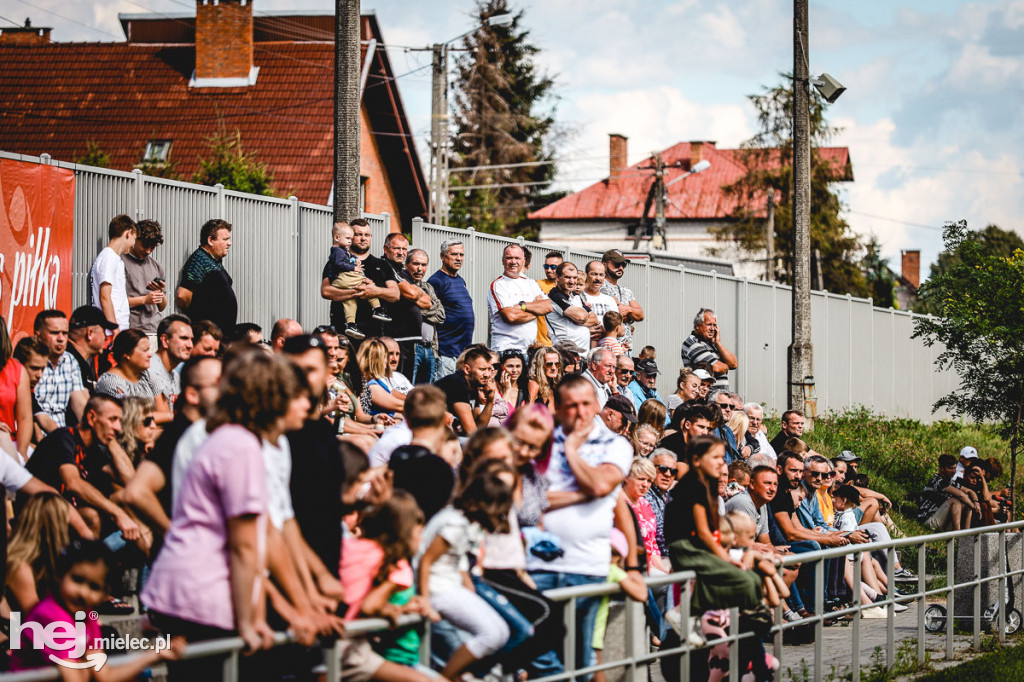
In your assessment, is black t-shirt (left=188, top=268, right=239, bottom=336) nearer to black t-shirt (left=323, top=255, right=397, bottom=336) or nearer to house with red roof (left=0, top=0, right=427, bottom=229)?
black t-shirt (left=323, top=255, right=397, bottom=336)

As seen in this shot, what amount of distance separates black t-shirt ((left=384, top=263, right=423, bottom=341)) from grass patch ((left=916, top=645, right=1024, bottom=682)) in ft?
16.9

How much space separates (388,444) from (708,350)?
8137 millimetres

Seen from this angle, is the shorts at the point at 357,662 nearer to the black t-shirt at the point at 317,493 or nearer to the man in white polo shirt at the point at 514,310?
the black t-shirt at the point at 317,493

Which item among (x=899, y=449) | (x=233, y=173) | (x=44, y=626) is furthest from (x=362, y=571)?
(x=233, y=173)

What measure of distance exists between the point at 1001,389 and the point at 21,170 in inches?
572

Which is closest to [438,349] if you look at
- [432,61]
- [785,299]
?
[785,299]

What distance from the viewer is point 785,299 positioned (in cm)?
2473

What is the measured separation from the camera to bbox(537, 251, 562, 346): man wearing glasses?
502 inches

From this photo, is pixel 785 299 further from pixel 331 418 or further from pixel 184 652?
pixel 184 652

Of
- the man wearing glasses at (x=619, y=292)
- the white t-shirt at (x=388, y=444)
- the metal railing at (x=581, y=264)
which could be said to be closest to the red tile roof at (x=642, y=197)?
the metal railing at (x=581, y=264)

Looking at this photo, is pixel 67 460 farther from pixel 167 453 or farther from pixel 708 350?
pixel 708 350

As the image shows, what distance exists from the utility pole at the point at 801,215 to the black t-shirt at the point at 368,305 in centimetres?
1004

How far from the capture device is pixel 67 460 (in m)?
7.06

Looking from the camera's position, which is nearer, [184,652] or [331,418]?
[184,652]
